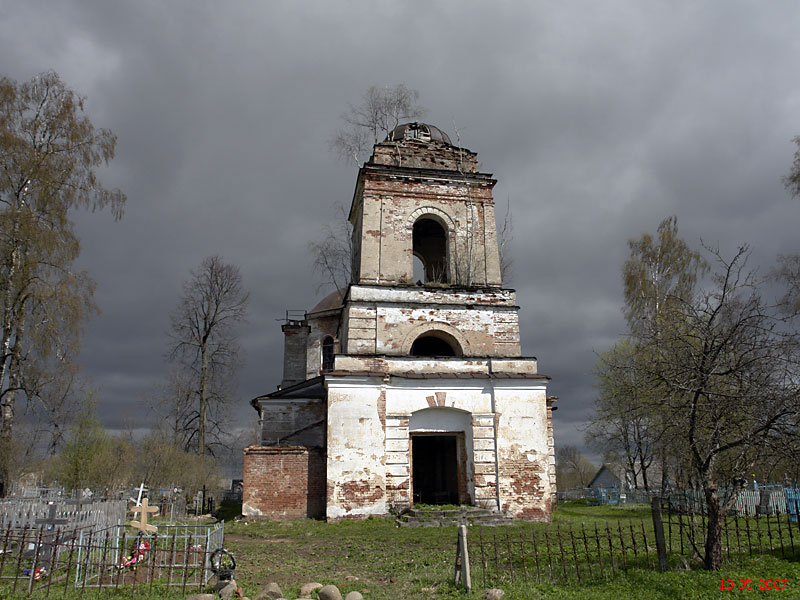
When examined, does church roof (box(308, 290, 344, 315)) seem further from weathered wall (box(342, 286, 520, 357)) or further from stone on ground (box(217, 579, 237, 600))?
stone on ground (box(217, 579, 237, 600))

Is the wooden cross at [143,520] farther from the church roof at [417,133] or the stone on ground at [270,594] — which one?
the church roof at [417,133]

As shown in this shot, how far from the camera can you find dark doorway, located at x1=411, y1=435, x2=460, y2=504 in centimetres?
1908

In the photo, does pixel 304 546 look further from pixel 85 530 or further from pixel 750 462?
pixel 750 462

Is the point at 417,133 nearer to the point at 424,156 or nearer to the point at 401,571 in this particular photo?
the point at 424,156

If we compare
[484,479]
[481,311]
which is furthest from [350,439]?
[481,311]

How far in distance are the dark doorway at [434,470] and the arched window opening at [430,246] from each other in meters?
6.23

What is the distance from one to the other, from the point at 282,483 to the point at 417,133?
13.5m

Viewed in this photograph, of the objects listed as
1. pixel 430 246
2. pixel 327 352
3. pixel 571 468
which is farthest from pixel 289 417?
pixel 571 468

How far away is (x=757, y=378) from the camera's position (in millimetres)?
8555

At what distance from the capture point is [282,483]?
52.0 ft

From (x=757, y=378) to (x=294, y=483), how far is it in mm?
12074
